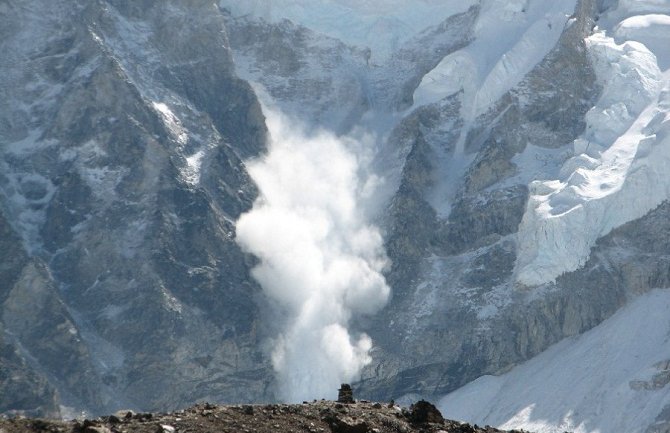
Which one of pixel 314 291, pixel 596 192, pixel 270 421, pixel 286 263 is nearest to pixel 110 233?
pixel 286 263

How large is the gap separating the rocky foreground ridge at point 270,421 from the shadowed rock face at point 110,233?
337ft

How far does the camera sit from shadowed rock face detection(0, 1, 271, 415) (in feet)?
551

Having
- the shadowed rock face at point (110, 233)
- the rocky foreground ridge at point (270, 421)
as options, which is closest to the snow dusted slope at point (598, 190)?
the shadowed rock face at point (110, 233)

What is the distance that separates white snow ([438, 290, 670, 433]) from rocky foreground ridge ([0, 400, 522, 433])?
305ft

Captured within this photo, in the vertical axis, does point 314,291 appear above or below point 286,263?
below

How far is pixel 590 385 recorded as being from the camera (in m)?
160

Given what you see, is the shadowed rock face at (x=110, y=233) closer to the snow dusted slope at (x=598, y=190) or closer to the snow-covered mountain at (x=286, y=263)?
the snow-covered mountain at (x=286, y=263)

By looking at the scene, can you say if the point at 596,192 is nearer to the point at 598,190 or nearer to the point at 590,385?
the point at 598,190

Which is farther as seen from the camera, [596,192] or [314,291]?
[314,291]

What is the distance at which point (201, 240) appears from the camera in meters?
187

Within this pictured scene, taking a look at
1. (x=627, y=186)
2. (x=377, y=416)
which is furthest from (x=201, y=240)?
(x=377, y=416)

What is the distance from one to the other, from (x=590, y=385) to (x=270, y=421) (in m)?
108

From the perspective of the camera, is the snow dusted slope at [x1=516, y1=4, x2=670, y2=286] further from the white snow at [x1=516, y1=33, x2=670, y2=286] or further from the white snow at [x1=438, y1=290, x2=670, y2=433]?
the white snow at [x1=438, y1=290, x2=670, y2=433]

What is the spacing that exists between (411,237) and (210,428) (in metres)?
144
